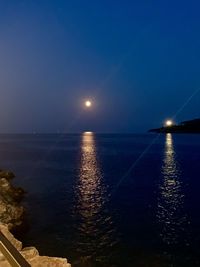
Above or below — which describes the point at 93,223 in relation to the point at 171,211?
below

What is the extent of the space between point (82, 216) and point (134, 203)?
1140 centimetres

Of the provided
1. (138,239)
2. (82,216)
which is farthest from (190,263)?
(82,216)

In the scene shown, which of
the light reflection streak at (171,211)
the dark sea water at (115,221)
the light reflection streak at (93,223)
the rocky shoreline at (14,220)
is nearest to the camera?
the rocky shoreline at (14,220)

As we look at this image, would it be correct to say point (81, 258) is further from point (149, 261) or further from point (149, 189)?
point (149, 189)

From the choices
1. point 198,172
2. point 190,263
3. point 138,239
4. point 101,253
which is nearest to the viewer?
point 190,263

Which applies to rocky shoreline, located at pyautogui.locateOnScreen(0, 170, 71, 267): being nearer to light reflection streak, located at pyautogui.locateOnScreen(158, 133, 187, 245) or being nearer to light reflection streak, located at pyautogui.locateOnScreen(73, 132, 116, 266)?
light reflection streak, located at pyautogui.locateOnScreen(73, 132, 116, 266)

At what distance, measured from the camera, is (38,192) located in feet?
191

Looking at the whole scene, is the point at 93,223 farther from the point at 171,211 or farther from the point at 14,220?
the point at 171,211

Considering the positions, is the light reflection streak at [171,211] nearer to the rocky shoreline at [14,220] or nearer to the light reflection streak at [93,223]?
the light reflection streak at [93,223]

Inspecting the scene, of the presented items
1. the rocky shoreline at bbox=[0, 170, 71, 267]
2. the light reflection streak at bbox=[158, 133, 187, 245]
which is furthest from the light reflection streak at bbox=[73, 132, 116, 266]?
the rocky shoreline at bbox=[0, 170, 71, 267]

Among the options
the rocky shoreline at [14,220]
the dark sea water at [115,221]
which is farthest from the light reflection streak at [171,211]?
the rocky shoreline at [14,220]

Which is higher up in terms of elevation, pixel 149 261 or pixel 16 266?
pixel 16 266

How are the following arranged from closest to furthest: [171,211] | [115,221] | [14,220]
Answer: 1. [14,220]
2. [115,221]
3. [171,211]

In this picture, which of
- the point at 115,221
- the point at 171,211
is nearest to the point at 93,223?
the point at 115,221
